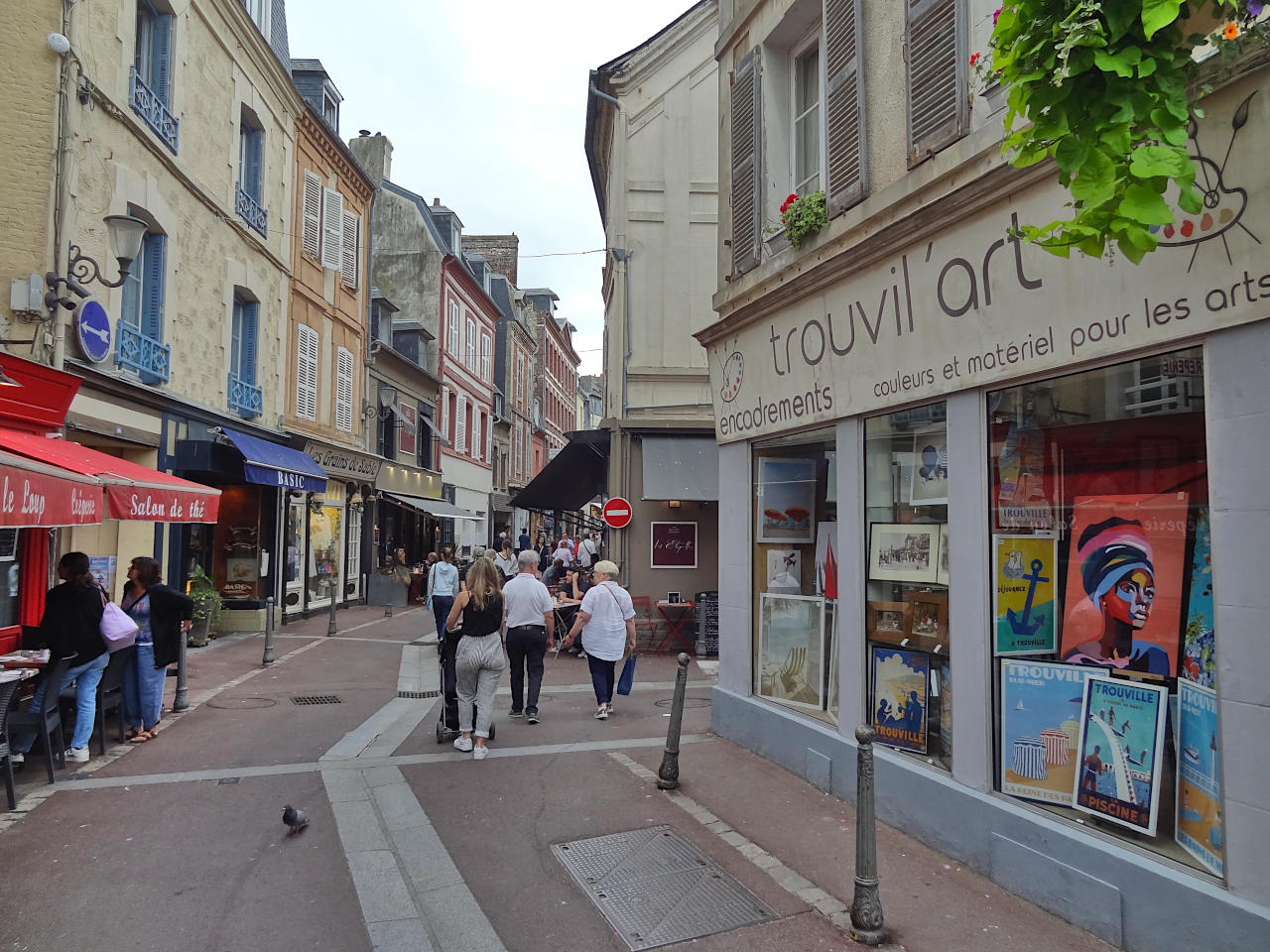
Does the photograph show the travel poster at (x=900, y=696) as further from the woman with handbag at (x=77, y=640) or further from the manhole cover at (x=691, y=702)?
the woman with handbag at (x=77, y=640)

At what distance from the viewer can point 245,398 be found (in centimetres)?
1519

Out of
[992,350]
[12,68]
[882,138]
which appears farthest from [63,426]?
[992,350]

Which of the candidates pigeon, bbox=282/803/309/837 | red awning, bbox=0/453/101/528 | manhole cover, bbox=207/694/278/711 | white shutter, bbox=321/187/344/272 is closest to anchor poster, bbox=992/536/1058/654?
pigeon, bbox=282/803/309/837

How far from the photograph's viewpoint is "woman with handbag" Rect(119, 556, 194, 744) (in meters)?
7.54

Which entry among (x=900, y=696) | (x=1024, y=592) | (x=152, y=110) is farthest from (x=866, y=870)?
(x=152, y=110)

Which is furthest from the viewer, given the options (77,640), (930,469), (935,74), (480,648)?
(480,648)

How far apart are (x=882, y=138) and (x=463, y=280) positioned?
27.2 meters

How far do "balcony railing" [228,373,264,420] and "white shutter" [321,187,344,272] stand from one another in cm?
434

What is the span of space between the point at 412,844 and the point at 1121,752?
3895 millimetres

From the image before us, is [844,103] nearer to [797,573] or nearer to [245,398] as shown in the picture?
[797,573]

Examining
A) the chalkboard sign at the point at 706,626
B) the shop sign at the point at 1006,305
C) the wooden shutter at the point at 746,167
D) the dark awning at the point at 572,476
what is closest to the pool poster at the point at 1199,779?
the shop sign at the point at 1006,305

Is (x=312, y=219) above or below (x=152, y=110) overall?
above

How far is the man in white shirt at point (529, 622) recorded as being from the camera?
8.18 metres

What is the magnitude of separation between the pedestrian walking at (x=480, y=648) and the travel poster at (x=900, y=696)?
3056mm
